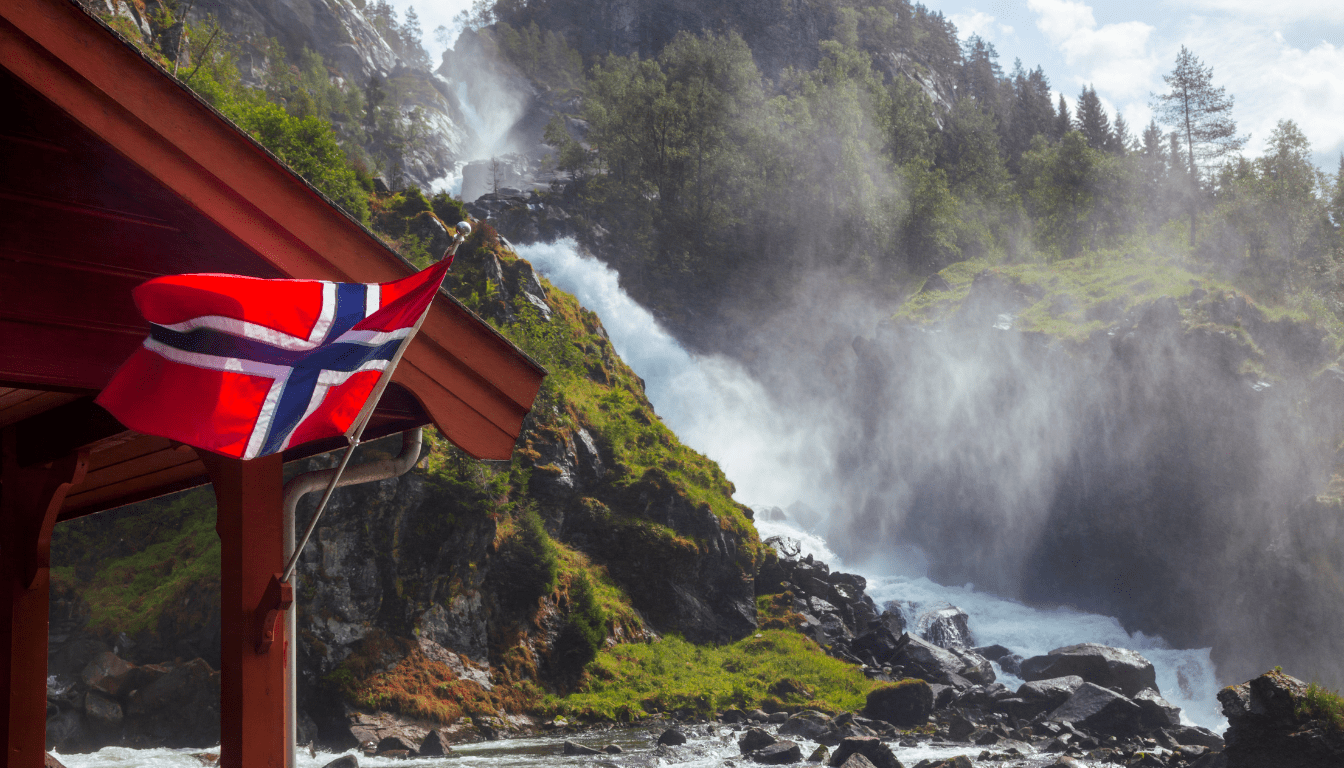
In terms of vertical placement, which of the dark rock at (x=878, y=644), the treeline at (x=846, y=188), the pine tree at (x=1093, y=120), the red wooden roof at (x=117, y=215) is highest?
the pine tree at (x=1093, y=120)

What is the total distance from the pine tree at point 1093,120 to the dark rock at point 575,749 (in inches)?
3367

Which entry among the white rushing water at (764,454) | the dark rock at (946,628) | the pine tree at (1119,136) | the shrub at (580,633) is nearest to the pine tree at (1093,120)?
the pine tree at (1119,136)

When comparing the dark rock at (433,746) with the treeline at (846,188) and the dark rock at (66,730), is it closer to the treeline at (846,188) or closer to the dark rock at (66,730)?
the dark rock at (66,730)

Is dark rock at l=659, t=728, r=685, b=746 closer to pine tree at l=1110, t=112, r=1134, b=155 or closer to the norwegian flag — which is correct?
the norwegian flag

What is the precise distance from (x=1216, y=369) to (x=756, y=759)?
29.5 m

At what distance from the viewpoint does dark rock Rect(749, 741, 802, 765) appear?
65.9 feet

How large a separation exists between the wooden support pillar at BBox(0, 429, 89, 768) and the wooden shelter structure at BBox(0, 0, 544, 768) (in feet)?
2.64

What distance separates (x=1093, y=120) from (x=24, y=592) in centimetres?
9949

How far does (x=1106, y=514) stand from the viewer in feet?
138

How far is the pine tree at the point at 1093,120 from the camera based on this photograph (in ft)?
291

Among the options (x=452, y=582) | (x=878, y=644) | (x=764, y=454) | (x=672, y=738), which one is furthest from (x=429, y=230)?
(x=764, y=454)

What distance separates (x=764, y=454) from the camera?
50.4m

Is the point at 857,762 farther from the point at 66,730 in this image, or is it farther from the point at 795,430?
the point at 795,430

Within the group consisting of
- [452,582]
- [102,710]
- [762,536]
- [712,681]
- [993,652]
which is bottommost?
[712,681]
